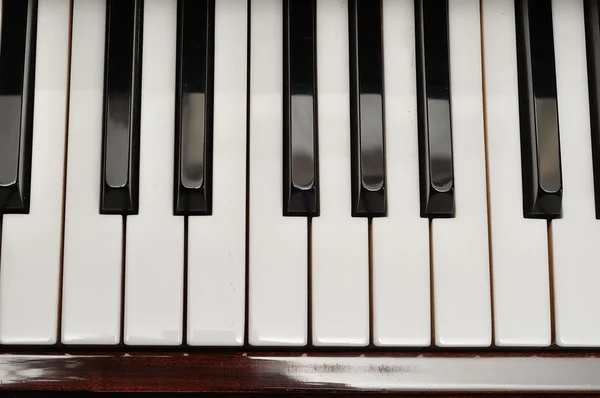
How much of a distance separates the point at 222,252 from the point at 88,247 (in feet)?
0.50

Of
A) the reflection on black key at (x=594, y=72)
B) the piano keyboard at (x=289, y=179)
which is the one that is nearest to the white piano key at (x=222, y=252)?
the piano keyboard at (x=289, y=179)

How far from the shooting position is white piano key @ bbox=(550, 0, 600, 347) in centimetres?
74

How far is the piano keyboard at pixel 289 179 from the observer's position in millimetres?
726

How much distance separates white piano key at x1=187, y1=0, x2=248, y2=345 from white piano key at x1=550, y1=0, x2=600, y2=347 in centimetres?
37

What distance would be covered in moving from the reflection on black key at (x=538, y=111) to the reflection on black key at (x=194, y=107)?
1.23 ft

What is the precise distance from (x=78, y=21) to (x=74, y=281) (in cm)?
31

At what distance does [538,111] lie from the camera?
753 mm

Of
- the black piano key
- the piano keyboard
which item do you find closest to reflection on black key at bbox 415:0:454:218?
the piano keyboard

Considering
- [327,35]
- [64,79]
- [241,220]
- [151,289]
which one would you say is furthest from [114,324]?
[327,35]

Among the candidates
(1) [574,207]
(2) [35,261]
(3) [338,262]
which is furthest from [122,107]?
(1) [574,207]

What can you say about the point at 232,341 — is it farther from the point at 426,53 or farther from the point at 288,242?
the point at 426,53

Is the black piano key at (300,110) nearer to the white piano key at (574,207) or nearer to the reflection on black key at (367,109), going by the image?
the reflection on black key at (367,109)

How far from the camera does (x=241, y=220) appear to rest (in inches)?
28.9

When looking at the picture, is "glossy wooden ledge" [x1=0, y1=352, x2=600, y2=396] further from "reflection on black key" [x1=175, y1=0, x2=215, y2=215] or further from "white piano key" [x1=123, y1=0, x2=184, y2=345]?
"reflection on black key" [x1=175, y1=0, x2=215, y2=215]
